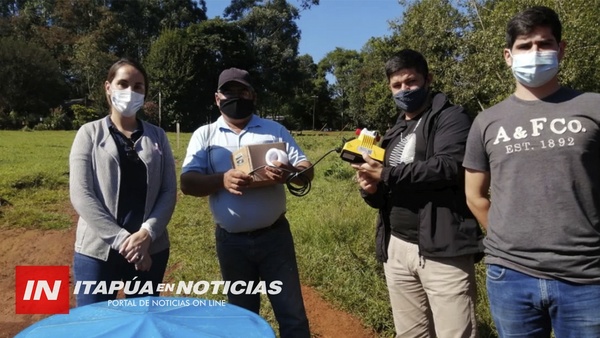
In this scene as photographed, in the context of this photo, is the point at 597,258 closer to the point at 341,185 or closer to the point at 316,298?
the point at 316,298

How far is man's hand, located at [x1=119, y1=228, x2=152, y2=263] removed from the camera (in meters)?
2.43

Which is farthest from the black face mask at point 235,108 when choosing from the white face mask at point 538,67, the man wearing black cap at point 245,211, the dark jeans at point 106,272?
the white face mask at point 538,67

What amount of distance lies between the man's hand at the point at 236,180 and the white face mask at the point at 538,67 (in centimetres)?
140

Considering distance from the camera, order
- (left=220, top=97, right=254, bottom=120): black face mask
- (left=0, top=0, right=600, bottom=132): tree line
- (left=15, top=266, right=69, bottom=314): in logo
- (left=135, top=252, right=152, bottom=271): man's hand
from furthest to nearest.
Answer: (left=0, top=0, right=600, bottom=132): tree line < (left=220, top=97, right=254, bottom=120): black face mask < (left=135, top=252, right=152, bottom=271): man's hand < (left=15, top=266, right=69, bottom=314): in logo

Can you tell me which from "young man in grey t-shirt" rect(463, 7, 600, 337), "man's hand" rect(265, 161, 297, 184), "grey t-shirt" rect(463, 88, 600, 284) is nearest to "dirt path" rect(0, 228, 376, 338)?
"man's hand" rect(265, 161, 297, 184)

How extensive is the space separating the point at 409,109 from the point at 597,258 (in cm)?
117

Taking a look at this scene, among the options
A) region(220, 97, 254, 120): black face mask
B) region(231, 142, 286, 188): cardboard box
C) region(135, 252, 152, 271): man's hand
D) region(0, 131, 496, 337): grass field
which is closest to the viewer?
region(135, 252, 152, 271): man's hand

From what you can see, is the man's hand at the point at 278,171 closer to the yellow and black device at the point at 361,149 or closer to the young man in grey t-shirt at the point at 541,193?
the yellow and black device at the point at 361,149

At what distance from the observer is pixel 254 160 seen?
2.61 metres

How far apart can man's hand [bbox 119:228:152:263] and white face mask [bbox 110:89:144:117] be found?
657 millimetres

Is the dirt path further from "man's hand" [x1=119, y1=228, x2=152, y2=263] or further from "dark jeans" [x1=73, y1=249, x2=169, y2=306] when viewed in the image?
"man's hand" [x1=119, y1=228, x2=152, y2=263]

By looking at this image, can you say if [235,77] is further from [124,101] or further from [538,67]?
[538,67]

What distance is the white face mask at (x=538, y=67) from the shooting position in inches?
77.4

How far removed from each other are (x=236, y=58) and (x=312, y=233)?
34.3 m
